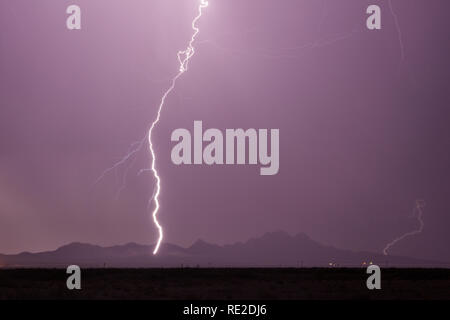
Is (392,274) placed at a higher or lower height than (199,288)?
higher

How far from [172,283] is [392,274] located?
11.4 metres

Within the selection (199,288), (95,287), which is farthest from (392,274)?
(95,287)

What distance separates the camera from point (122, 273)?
96.1ft

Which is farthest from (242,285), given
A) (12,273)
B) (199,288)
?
(12,273)
